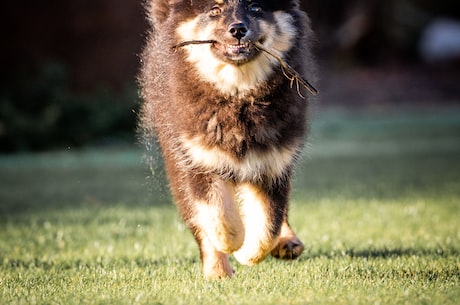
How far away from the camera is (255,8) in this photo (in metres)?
4.82

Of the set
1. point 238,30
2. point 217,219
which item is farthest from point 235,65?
point 217,219

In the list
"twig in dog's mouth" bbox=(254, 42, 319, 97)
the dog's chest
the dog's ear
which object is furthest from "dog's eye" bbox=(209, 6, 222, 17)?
the dog's ear

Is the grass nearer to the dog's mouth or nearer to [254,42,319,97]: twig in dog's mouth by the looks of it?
[254,42,319,97]: twig in dog's mouth

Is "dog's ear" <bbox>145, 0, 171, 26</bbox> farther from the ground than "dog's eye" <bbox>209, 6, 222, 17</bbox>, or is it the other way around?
"dog's ear" <bbox>145, 0, 171, 26</bbox>

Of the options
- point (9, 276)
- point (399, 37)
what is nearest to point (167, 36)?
point (9, 276)

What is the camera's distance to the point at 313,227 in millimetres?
7023

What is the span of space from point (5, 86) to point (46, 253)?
35.9 ft

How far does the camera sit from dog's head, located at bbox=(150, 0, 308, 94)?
4738 millimetres

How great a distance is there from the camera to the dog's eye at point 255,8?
4801 mm

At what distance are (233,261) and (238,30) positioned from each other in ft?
6.08

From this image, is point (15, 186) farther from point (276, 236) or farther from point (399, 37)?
point (399, 37)

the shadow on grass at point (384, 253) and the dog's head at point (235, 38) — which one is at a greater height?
the dog's head at point (235, 38)

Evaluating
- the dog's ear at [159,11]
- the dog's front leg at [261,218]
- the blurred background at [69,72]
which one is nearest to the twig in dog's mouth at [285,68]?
the dog's front leg at [261,218]

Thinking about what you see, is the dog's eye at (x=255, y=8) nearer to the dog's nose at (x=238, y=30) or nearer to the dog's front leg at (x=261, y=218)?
the dog's nose at (x=238, y=30)
